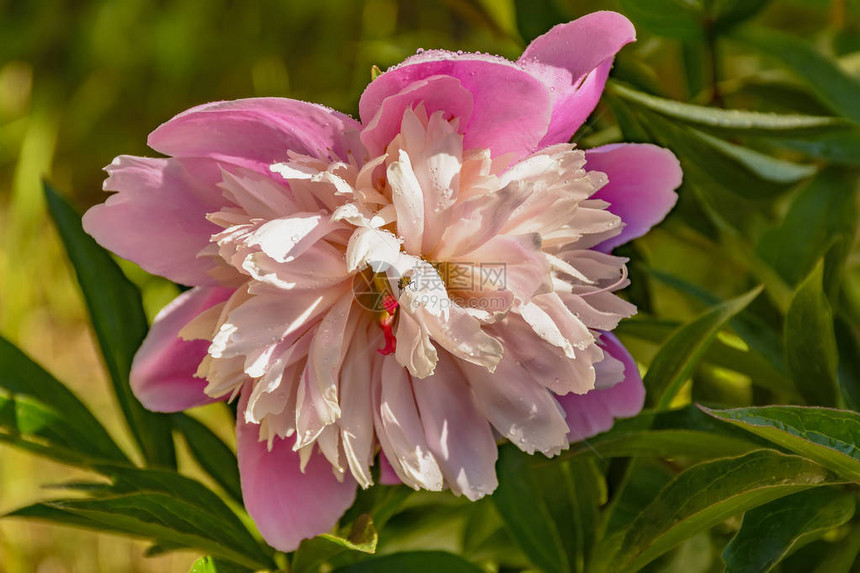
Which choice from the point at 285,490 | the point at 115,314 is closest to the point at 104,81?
the point at 115,314

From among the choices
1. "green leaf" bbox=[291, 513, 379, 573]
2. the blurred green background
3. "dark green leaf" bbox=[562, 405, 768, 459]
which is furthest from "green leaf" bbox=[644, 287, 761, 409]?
the blurred green background

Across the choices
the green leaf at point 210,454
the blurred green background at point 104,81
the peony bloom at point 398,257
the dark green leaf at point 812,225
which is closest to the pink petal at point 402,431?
the peony bloom at point 398,257

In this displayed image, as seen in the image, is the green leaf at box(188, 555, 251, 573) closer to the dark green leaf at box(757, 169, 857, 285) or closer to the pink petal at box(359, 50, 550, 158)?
the pink petal at box(359, 50, 550, 158)

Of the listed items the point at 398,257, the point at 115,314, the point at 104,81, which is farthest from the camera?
the point at 104,81

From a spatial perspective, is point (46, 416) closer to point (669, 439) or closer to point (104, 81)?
point (669, 439)

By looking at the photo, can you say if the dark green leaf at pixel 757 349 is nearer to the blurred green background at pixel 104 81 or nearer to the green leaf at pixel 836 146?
the green leaf at pixel 836 146

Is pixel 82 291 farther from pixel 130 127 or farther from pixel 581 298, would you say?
pixel 130 127
